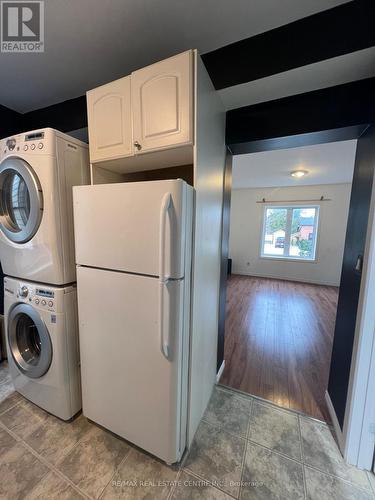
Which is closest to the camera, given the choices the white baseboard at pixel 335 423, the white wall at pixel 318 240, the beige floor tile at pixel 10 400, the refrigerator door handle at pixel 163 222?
the refrigerator door handle at pixel 163 222

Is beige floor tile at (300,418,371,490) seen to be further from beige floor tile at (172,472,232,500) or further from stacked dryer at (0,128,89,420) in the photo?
stacked dryer at (0,128,89,420)

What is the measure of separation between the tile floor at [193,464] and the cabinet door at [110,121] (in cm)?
184

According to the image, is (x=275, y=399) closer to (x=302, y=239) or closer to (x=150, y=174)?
(x=150, y=174)

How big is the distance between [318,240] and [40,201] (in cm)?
584

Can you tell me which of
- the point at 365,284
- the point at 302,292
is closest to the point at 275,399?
the point at 365,284

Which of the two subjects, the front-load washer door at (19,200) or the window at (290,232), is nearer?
the front-load washer door at (19,200)

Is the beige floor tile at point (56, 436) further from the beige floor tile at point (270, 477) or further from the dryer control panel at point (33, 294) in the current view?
the beige floor tile at point (270, 477)

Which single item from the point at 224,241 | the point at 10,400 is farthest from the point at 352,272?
the point at 10,400

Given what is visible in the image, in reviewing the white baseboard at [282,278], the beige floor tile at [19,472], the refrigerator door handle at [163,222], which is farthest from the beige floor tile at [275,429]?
the white baseboard at [282,278]

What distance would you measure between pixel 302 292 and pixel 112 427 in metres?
4.54

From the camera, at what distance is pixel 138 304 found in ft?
3.53

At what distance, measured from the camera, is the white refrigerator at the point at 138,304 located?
98 cm

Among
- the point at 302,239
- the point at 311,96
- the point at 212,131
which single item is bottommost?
the point at 302,239

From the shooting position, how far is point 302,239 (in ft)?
17.8
